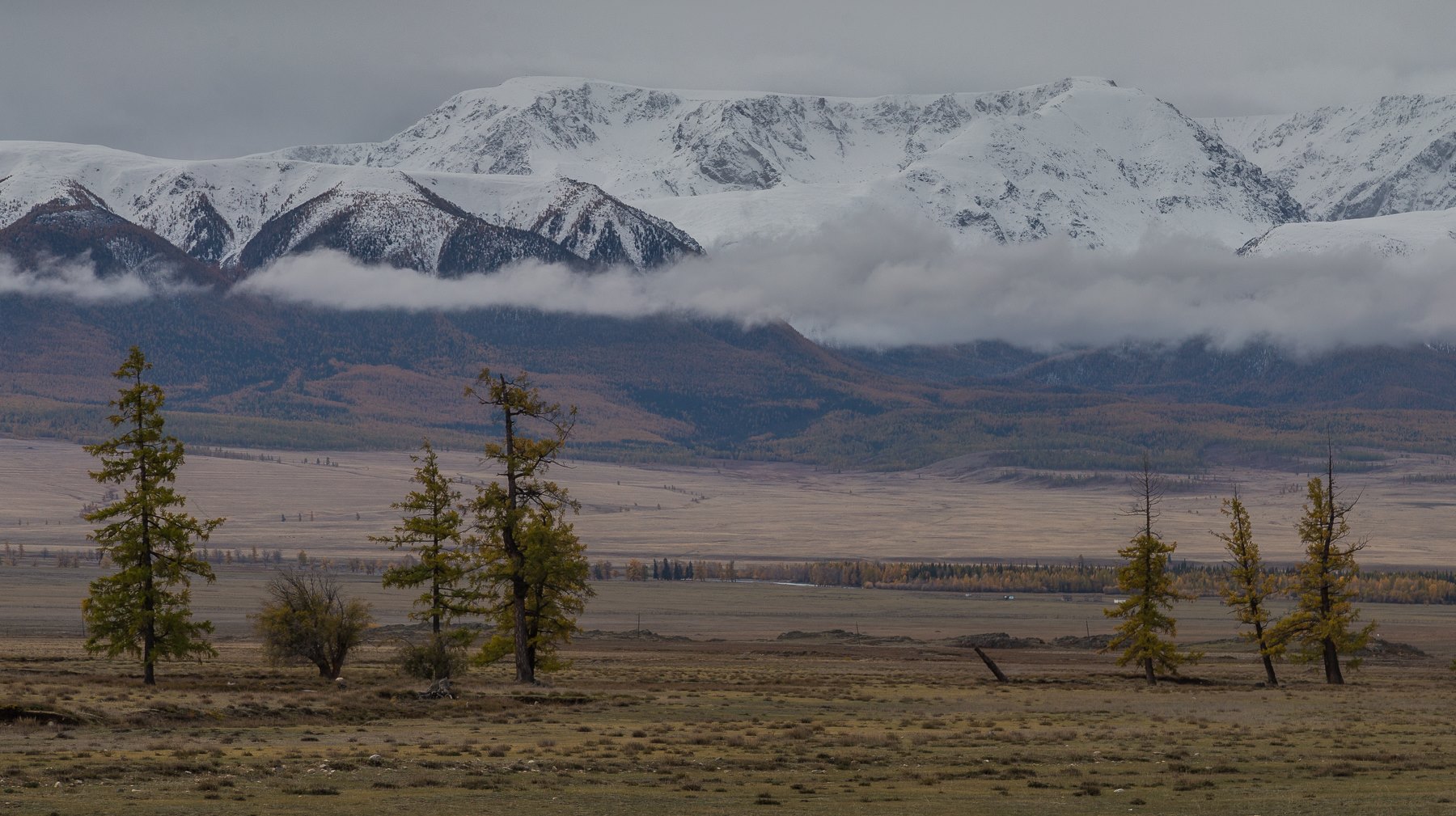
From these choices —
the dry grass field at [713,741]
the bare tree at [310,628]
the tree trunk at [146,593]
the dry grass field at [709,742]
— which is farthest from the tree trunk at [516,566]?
Result: the tree trunk at [146,593]

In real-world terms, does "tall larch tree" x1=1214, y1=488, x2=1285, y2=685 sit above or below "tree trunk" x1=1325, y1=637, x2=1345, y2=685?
above

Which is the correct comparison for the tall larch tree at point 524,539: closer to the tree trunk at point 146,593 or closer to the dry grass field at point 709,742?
the dry grass field at point 709,742

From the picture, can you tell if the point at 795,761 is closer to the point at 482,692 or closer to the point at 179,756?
the point at 179,756

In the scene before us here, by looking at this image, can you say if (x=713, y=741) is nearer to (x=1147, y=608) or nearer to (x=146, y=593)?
(x=146, y=593)

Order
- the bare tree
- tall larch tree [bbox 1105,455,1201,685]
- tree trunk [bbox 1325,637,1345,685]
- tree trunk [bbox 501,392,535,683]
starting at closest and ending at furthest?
1. tree trunk [bbox 501,392,535,683]
2. the bare tree
3. tall larch tree [bbox 1105,455,1201,685]
4. tree trunk [bbox 1325,637,1345,685]

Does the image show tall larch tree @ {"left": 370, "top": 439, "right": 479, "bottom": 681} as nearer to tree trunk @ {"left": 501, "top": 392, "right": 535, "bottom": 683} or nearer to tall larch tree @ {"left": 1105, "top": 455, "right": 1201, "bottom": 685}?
tree trunk @ {"left": 501, "top": 392, "right": 535, "bottom": 683}

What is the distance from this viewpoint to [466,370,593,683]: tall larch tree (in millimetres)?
61625

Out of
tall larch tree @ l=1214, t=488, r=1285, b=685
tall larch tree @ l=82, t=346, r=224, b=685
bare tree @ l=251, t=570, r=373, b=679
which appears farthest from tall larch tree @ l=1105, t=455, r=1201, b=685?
tall larch tree @ l=82, t=346, r=224, b=685

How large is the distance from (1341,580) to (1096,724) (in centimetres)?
2899


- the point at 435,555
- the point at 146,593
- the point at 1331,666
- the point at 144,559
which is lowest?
the point at 1331,666

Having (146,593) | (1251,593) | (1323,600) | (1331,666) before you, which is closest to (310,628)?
(146,593)

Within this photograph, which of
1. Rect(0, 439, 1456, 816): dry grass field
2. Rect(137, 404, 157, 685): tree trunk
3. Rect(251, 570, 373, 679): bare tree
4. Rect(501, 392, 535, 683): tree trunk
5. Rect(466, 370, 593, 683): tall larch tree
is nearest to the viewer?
Rect(0, 439, 1456, 816): dry grass field

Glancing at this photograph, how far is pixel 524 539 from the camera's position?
2448 inches

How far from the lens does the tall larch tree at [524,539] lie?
202ft
